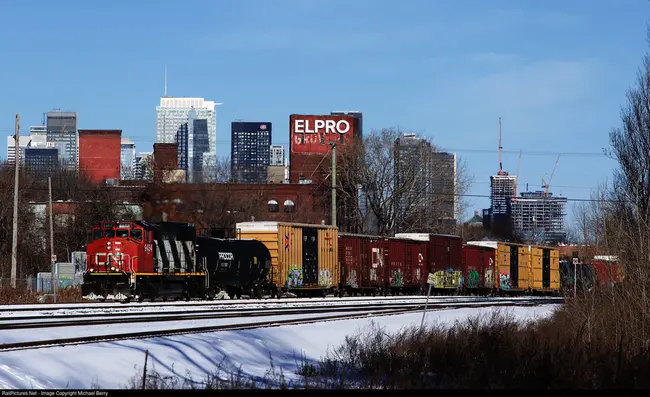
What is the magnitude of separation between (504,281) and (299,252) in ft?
74.3

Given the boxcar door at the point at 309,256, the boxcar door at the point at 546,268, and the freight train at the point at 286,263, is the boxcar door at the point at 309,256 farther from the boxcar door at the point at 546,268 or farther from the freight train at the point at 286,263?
the boxcar door at the point at 546,268

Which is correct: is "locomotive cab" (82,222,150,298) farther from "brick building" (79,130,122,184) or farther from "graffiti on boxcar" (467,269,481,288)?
"brick building" (79,130,122,184)

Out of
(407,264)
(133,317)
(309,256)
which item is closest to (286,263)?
(309,256)

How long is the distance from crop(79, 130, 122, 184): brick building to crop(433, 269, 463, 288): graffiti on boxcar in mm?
60684

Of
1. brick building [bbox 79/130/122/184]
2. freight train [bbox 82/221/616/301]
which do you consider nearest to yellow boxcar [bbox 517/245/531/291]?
freight train [bbox 82/221/616/301]

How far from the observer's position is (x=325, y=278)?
155 feet

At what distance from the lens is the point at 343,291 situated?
49.6 m

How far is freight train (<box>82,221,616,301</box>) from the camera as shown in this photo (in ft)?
117

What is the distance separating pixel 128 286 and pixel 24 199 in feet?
112

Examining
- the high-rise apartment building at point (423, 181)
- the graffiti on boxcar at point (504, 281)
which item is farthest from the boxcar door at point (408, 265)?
the high-rise apartment building at point (423, 181)

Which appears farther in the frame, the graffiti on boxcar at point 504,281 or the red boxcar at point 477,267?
the graffiti on boxcar at point 504,281

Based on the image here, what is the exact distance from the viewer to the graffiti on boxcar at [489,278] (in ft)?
202

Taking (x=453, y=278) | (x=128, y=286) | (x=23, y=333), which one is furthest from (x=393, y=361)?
(x=453, y=278)

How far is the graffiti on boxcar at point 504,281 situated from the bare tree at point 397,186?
2242 centimetres
